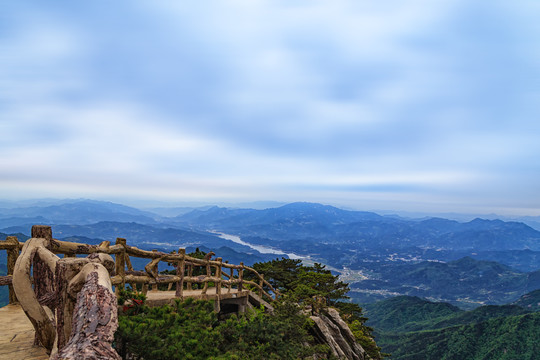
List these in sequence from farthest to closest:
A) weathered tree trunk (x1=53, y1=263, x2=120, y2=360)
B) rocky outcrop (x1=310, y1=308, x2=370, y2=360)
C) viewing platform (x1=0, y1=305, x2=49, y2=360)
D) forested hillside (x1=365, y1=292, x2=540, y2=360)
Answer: forested hillside (x1=365, y1=292, x2=540, y2=360), rocky outcrop (x1=310, y1=308, x2=370, y2=360), viewing platform (x1=0, y1=305, x2=49, y2=360), weathered tree trunk (x1=53, y1=263, x2=120, y2=360)

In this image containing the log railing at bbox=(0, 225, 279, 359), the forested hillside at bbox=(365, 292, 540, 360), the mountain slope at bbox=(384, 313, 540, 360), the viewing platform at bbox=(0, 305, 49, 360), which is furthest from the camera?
the forested hillside at bbox=(365, 292, 540, 360)

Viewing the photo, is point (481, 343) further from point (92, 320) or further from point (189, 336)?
point (92, 320)

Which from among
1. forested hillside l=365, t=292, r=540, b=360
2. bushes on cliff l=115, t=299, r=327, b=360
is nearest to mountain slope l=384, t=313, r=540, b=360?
forested hillside l=365, t=292, r=540, b=360

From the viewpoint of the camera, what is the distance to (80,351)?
213cm

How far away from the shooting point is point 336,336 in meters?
15.4

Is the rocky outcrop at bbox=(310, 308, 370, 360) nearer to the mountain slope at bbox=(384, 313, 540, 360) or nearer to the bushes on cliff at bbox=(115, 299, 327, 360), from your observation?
the bushes on cliff at bbox=(115, 299, 327, 360)

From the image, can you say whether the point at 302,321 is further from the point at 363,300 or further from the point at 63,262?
the point at 363,300

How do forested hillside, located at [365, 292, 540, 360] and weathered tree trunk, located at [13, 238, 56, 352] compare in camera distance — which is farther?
forested hillside, located at [365, 292, 540, 360]

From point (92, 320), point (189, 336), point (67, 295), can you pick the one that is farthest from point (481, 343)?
point (92, 320)

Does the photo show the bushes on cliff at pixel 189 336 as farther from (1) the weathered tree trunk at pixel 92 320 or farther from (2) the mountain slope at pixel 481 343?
(2) the mountain slope at pixel 481 343

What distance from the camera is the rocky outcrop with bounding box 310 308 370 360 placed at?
538 inches

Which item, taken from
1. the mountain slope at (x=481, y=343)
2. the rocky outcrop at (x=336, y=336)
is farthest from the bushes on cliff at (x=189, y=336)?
the mountain slope at (x=481, y=343)

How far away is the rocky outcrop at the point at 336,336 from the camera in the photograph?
44.8 feet

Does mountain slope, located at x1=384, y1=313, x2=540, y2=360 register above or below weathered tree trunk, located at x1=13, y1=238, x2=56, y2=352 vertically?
below
